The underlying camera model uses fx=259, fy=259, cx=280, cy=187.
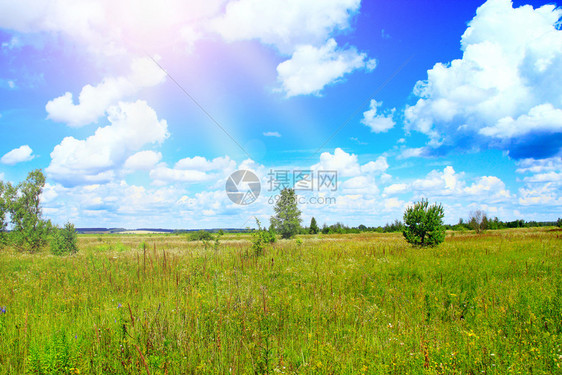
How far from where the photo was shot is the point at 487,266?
934cm

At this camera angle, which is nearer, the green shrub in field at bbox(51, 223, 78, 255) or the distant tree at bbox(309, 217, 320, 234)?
the green shrub in field at bbox(51, 223, 78, 255)

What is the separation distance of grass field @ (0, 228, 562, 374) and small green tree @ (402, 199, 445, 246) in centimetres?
695

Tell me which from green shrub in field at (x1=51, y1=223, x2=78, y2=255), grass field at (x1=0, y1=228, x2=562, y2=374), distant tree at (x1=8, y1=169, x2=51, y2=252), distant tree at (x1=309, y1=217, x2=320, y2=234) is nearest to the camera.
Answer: grass field at (x1=0, y1=228, x2=562, y2=374)

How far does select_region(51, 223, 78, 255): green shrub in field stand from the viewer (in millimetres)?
16125

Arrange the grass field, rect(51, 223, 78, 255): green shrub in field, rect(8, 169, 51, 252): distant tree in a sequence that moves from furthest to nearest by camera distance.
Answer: rect(8, 169, 51, 252): distant tree → rect(51, 223, 78, 255): green shrub in field → the grass field

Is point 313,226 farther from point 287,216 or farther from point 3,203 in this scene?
point 3,203

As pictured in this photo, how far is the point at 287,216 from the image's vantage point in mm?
45312

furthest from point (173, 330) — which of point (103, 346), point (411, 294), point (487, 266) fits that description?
point (487, 266)

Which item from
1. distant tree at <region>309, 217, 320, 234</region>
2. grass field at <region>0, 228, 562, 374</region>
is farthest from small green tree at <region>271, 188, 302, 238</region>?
grass field at <region>0, 228, 562, 374</region>

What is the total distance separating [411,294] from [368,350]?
3.81 metres

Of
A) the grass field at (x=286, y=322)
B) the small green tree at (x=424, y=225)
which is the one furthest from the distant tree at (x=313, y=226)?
the grass field at (x=286, y=322)

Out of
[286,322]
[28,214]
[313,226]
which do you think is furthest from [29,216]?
[313,226]

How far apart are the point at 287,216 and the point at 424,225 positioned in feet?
98.8

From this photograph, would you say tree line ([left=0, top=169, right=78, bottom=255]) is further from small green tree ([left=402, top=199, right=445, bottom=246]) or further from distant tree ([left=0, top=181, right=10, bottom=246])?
small green tree ([left=402, top=199, right=445, bottom=246])
